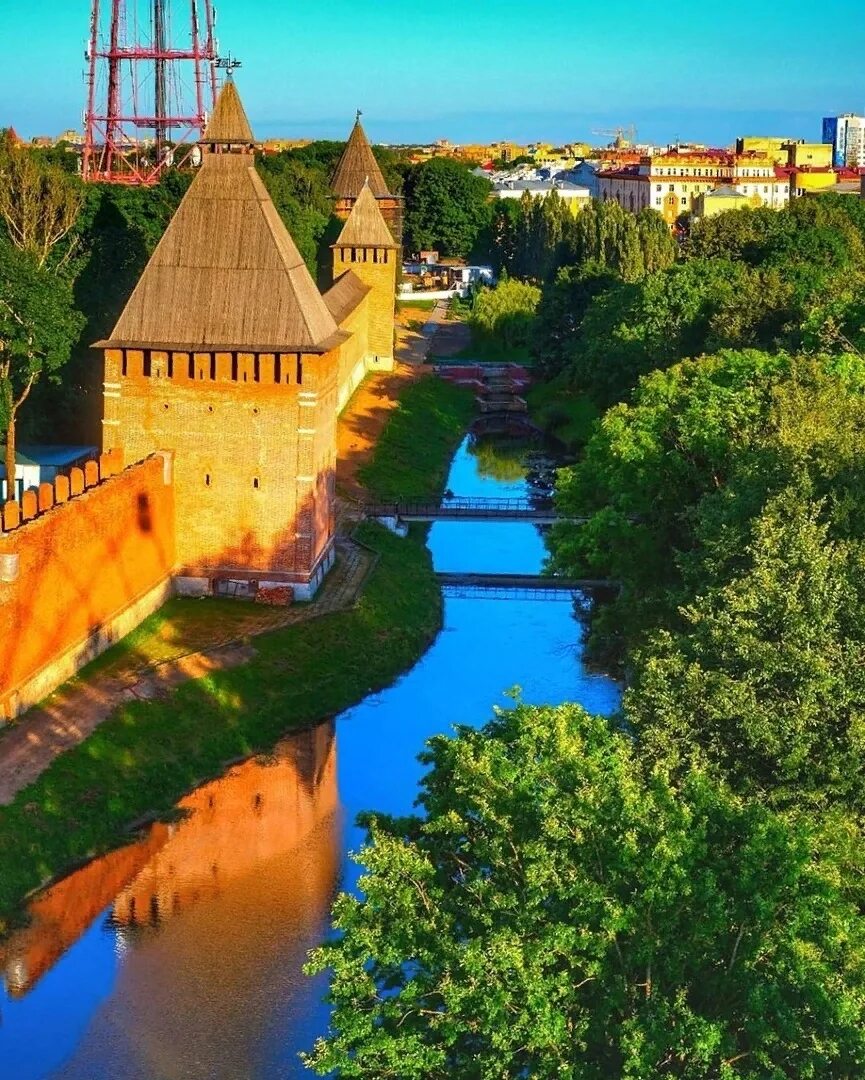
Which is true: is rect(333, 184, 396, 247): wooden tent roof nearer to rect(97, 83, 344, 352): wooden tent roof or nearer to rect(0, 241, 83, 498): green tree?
rect(0, 241, 83, 498): green tree

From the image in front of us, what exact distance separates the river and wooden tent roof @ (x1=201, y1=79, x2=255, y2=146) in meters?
9.72

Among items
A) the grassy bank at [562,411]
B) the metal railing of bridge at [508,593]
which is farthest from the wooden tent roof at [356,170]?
the metal railing of bridge at [508,593]

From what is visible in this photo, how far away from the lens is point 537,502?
132 ft

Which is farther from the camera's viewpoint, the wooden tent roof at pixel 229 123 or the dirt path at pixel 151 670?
the wooden tent roof at pixel 229 123

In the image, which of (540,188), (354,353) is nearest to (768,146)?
(540,188)

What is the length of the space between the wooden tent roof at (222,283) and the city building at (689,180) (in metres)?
76.6

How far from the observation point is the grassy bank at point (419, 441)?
40656 mm

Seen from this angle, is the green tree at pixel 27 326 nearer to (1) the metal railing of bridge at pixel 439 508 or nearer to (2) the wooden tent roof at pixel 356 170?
(1) the metal railing of bridge at pixel 439 508

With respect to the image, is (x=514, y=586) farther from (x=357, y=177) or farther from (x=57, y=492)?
(x=357, y=177)

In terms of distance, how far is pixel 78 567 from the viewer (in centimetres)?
2517

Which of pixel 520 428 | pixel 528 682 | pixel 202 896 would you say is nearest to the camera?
pixel 202 896

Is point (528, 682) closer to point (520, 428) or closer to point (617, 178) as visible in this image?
point (520, 428)

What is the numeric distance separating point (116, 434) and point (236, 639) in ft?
14.7

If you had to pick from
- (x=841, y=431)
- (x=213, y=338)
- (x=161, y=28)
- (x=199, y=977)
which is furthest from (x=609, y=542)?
(x=161, y=28)
